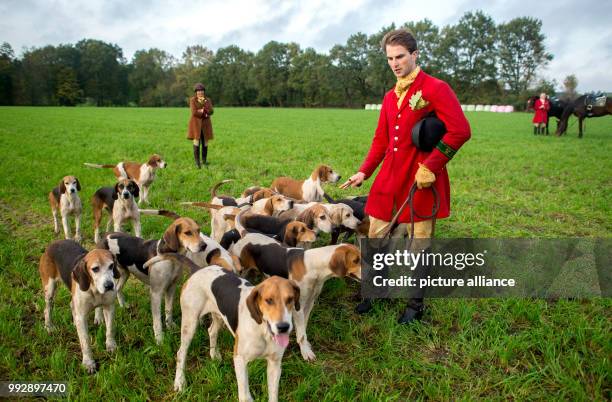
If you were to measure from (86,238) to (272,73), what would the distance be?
9270 centimetres

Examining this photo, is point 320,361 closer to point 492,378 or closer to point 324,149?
point 492,378

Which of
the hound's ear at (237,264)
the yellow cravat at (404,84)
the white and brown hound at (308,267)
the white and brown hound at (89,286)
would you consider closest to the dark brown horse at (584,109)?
the yellow cravat at (404,84)

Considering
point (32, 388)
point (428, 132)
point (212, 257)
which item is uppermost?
point (428, 132)

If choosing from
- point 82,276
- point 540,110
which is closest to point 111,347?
point 82,276

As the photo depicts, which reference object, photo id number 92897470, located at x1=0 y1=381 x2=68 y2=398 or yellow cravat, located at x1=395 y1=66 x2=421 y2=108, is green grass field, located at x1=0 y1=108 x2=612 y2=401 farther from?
yellow cravat, located at x1=395 y1=66 x2=421 y2=108

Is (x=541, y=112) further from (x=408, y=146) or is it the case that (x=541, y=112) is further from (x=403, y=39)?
(x=403, y=39)

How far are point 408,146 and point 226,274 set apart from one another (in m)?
2.05

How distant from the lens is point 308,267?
3717 millimetres

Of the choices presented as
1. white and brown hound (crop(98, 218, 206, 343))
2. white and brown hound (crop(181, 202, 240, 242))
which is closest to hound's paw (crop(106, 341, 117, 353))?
white and brown hound (crop(98, 218, 206, 343))

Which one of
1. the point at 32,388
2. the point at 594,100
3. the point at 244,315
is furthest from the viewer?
the point at 594,100

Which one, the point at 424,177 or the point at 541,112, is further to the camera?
the point at 541,112

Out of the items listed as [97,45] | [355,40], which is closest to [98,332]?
[355,40]

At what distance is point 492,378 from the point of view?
3309 millimetres

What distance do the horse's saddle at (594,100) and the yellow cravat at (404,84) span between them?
2115cm
